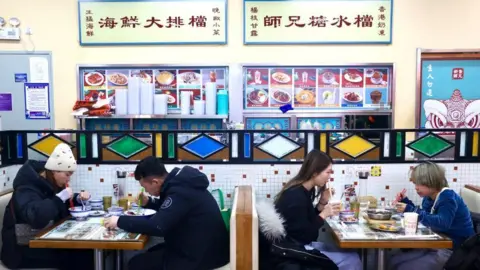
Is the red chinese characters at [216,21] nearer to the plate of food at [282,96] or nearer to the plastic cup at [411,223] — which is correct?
the plate of food at [282,96]

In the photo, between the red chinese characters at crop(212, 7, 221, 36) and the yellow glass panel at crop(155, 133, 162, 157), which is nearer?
the yellow glass panel at crop(155, 133, 162, 157)

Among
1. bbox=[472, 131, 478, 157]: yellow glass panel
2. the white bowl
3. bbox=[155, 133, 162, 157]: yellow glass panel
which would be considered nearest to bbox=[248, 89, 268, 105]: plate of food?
bbox=[155, 133, 162, 157]: yellow glass panel

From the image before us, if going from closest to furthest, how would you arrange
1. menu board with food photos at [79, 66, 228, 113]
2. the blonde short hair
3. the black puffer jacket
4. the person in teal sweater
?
the black puffer jacket → the person in teal sweater → the blonde short hair → menu board with food photos at [79, 66, 228, 113]

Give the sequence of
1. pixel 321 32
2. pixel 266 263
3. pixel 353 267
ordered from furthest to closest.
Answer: pixel 321 32
pixel 353 267
pixel 266 263

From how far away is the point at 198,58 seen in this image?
208 inches

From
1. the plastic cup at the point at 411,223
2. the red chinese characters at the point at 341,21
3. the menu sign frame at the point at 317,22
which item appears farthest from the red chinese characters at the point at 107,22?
the plastic cup at the point at 411,223

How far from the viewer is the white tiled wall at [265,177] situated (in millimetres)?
3461

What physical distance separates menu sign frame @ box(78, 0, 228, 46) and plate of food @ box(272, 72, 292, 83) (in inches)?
30.1

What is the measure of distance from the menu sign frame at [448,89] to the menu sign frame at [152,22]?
2.62 meters

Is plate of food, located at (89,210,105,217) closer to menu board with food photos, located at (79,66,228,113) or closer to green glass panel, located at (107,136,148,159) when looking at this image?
green glass panel, located at (107,136,148,159)

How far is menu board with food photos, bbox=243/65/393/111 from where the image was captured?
528 cm

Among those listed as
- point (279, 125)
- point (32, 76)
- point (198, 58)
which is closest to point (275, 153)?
point (279, 125)

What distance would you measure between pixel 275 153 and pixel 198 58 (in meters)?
2.30

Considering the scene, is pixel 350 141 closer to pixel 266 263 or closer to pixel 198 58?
pixel 266 263
